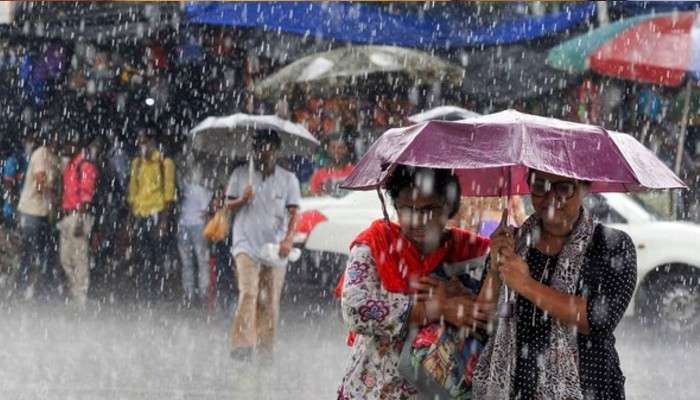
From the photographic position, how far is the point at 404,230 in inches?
177

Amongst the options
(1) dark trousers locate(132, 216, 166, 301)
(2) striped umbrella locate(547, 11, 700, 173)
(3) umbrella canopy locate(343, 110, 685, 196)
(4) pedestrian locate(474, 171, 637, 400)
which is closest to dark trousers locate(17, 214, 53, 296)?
(1) dark trousers locate(132, 216, 166, 301)

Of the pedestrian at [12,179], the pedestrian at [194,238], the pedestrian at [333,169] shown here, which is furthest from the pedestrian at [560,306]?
the pedestrian at [12,179]

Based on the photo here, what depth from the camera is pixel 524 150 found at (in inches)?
164

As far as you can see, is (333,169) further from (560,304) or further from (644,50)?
(560,304)

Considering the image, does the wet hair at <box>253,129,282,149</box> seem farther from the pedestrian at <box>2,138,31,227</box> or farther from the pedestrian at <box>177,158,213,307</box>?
the pedestrian at <box>2,138,31,227</box>

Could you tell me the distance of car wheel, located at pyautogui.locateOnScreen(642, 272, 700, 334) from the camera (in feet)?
44.9

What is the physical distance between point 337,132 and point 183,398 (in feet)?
28.4

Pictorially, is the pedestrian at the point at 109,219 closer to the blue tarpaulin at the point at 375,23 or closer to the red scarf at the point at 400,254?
the blue tarpaulin at the point at 375,23

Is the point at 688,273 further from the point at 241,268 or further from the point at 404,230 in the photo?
the point at 404,230

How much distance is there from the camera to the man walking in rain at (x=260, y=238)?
10.7 meters

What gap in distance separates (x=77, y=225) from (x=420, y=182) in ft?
38.2

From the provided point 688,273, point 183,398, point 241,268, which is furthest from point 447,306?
point 688,273

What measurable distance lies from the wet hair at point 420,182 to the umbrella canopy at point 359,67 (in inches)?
456

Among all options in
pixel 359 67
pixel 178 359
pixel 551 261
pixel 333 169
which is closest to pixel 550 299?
pixel 551 261
